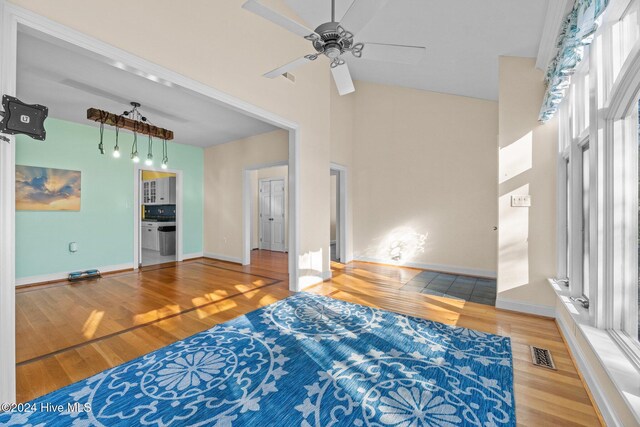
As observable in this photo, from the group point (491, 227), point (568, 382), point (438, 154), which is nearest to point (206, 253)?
point (438, 154)

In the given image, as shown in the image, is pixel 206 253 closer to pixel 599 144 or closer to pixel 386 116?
pixel 386 116

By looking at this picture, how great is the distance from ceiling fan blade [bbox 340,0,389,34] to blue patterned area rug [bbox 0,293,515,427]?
8.04 ft

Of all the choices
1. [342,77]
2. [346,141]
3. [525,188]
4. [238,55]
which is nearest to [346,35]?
[342,77]

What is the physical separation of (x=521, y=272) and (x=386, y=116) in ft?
12.9

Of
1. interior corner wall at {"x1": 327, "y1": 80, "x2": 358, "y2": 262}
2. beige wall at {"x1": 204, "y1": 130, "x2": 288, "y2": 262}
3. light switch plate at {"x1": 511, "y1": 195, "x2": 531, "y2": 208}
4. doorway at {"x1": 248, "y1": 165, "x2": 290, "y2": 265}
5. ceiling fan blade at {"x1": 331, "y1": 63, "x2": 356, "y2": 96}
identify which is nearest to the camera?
ceiling fan blade at {"x1": 331, "y1": 63, "x2": 356, "y2": 96}

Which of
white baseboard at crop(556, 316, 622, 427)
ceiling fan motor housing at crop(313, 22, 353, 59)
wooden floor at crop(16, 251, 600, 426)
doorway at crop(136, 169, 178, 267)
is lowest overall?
wooden floor at crop(16, 251, 600, 426)

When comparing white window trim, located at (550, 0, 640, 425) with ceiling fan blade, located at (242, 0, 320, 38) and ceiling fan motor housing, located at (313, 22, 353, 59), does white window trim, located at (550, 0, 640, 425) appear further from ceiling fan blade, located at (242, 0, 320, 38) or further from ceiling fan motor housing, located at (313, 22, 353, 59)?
ceiling fan blade, located at (242, 0, 320, 38)

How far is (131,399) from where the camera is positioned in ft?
5.59

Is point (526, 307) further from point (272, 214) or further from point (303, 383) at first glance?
point (272, 214)

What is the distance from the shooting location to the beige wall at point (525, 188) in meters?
3.06

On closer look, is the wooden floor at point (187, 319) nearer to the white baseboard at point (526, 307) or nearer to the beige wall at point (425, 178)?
the white baseboard at point (526, 307)

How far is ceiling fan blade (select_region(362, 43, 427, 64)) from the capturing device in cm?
210

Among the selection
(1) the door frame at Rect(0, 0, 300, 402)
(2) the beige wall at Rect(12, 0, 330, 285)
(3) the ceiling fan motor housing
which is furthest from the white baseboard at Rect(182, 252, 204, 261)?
(3) the ceiling fan motor housing

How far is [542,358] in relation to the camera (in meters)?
2.21
